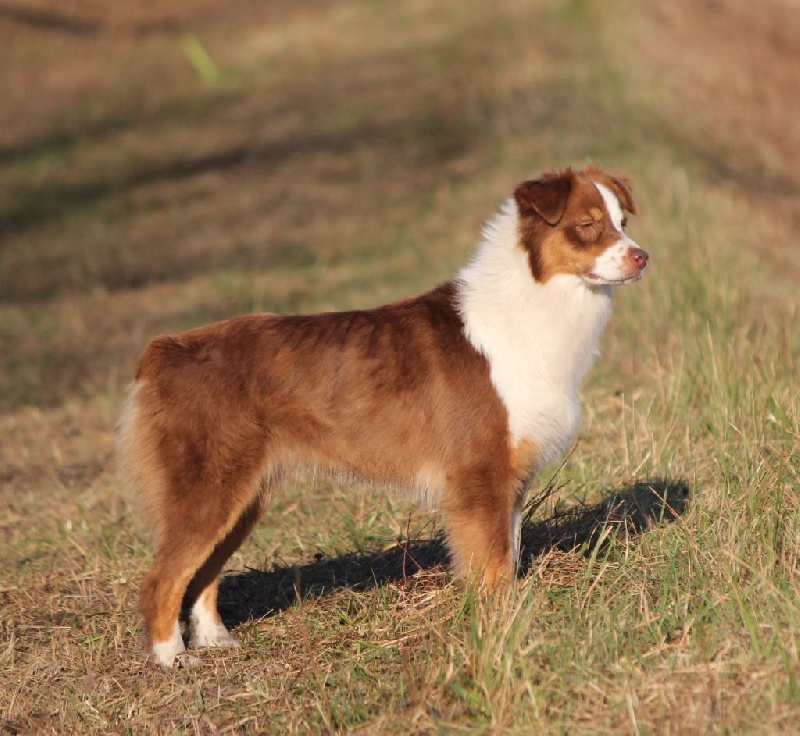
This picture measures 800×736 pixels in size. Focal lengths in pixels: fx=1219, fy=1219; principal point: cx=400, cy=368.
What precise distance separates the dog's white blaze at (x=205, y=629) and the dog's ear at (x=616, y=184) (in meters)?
2.60

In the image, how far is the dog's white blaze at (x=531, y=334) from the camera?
5184 mm

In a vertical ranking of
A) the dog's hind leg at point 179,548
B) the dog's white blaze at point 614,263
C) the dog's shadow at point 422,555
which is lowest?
the dog's shadow at point 422,555

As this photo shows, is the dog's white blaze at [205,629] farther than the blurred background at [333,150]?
No

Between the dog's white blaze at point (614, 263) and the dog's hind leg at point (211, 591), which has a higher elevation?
the dog's white blaze at point (614, 263)

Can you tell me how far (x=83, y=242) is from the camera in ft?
48.8

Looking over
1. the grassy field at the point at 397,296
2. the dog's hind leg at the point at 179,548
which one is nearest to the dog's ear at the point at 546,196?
the grassy field at the point at 397,296

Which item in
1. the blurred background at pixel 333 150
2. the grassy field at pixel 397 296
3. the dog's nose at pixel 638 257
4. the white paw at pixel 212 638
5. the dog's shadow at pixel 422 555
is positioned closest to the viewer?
the grassy field at pixel 397 296

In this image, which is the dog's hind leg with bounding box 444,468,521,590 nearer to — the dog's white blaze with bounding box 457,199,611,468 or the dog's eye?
the dog's white blaze with bounding box 457,199,611,468

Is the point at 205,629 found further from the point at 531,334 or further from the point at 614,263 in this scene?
the point at 614,263

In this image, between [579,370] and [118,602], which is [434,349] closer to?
[579,370]

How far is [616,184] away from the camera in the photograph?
5520mm

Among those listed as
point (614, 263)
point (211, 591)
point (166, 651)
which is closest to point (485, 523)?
point (614, 263)

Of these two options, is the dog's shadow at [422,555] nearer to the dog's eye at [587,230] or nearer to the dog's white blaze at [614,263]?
the dog's white blaze at [614,263]

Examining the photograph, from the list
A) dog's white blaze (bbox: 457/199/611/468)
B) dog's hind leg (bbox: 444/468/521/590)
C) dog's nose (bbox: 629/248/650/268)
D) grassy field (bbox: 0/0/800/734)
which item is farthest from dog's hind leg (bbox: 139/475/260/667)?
dog's nose (bbox: 629/248/650/268)
